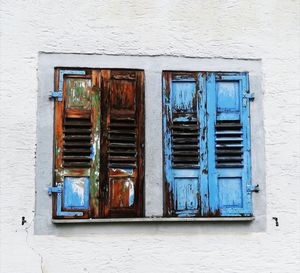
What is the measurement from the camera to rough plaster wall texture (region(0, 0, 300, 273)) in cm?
560

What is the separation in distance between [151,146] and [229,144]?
736 millimetres

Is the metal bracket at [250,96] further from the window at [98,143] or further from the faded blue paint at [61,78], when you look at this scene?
the faded blue paint at [61,78]

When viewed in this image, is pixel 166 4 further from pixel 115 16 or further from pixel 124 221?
pixel 124 221

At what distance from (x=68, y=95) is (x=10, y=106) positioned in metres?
0.54

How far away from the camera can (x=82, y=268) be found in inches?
219

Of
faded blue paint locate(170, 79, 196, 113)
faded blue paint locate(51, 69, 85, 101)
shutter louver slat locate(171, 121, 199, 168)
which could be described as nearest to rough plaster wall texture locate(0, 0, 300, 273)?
faded blue paint locate(51, 69, 85, 101)

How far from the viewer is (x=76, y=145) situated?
5715mm

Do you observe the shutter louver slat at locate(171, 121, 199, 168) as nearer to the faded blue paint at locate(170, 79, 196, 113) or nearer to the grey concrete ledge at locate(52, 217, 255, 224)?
the faded blue paint at locate(170, 79, 196, 113)

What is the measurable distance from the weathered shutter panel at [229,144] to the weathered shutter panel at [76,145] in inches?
42.0

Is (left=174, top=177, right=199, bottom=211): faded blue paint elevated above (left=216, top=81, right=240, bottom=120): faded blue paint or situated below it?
below

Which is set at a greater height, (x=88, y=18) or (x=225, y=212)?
(x=88, y=18)

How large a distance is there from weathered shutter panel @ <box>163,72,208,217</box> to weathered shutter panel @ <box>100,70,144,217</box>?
0.24 meters

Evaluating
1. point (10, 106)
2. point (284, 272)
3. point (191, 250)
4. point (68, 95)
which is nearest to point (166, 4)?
point (68, 95)

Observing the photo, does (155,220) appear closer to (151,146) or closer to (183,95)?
(151,146)
